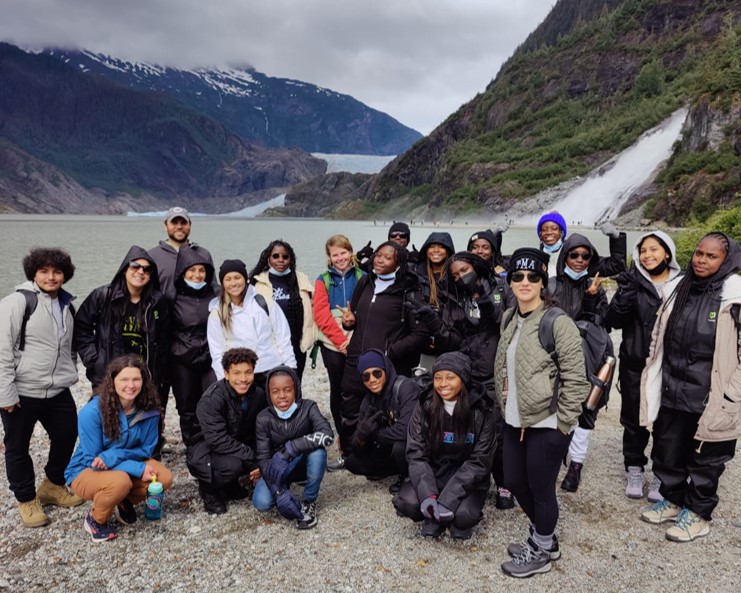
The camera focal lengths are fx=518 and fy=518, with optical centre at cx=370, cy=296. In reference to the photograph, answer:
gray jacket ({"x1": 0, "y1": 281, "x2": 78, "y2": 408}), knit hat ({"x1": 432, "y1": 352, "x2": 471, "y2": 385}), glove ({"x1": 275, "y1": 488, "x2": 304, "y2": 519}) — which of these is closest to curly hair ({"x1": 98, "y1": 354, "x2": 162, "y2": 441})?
gray jacket ({"x1": 0, "y1": 281, "x2": 78, "y2": 408})

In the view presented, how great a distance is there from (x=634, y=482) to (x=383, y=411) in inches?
91.9

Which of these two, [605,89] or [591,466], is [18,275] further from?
[605,89]

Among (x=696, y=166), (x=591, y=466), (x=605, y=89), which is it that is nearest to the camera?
(x=591, y=466)

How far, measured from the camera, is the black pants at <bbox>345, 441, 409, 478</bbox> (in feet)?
15.1

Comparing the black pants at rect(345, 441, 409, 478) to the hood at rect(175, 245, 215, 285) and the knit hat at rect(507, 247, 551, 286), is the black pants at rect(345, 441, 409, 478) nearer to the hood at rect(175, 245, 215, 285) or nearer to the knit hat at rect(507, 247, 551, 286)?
the knit hat at rect(507, 247, 551, 286)

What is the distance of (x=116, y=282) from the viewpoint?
4555 mm

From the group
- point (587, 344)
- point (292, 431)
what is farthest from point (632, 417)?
point (292, 431)

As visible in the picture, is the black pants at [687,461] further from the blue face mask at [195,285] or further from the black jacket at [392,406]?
the blue face mask at [195,285]

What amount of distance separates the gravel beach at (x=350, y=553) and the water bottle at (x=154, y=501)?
0.06 m

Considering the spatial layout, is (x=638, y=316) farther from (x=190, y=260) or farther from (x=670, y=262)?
(x=190, y=260)

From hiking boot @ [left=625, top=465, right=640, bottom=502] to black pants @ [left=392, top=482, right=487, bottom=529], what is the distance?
60.6 inches

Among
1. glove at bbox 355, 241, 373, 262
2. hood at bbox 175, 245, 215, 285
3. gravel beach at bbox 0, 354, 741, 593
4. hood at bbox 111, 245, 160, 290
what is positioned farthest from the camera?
glove at bbox 355, 241, 373, 262

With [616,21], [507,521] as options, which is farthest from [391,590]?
[616,21]

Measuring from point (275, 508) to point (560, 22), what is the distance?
17993cm
